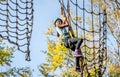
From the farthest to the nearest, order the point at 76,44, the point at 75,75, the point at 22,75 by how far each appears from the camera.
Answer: the point at 22,75 < the point at 75,75 < the point at 76,44

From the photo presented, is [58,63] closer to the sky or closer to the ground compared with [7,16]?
closer to the ground

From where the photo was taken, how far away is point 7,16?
9.21 m

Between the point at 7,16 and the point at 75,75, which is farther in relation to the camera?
the point at 75,75

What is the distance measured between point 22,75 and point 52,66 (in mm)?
2681

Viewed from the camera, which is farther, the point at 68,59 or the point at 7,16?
the point at 68,59

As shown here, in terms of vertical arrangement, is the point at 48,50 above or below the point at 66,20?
below

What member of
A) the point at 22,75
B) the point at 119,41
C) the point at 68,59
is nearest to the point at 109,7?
the point at 119,41

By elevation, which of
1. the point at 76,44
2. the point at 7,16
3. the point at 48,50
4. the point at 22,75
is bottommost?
Result: the point at 22,75

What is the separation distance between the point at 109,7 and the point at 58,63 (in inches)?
143

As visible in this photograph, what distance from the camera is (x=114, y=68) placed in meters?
23.0

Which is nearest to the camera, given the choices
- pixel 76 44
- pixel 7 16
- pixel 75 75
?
pixel 7 16

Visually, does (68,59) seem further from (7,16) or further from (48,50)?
(7,16)

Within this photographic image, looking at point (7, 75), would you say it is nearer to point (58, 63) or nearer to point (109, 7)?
point (58, 63)

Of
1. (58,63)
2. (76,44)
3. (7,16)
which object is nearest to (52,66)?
(58,63)
